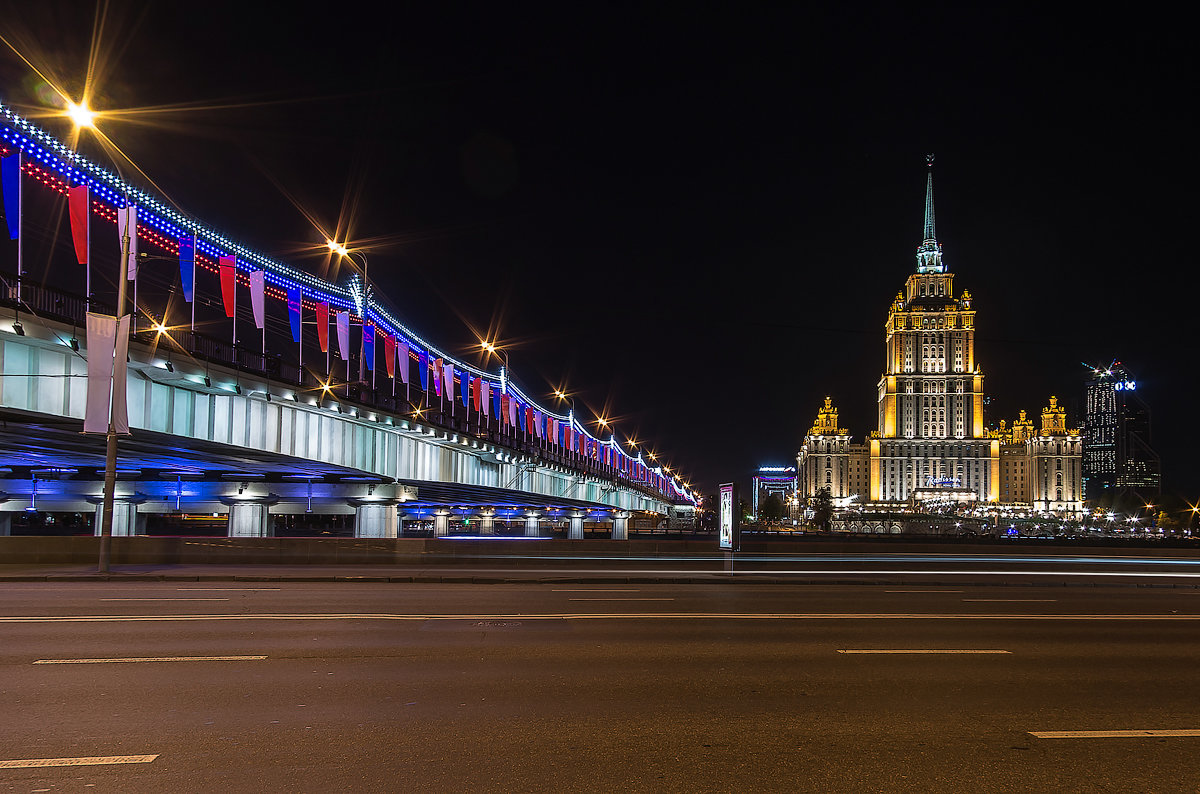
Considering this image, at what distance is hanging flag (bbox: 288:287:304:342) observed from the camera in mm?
42088

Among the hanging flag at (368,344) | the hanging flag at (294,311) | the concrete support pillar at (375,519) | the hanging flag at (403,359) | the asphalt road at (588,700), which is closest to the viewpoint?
the asphalt road at (588,700)

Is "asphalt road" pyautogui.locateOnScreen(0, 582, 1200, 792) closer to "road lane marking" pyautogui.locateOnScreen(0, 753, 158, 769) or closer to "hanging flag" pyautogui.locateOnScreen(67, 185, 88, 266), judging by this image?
"road lane marking" pyautogui.locateOnScreen(0, 753, 158, 769)

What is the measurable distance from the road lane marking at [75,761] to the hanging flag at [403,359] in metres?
48.3

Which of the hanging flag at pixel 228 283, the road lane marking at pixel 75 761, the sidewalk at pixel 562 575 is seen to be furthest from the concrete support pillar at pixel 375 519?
the road lane marking at pixel 75 761

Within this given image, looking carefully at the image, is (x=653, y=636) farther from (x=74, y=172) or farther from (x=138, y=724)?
(x=74, y=172)

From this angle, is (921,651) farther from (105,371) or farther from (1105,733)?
(105,371)

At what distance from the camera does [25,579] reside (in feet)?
69.6

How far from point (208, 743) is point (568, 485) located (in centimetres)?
8960

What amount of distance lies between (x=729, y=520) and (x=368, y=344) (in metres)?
30.5

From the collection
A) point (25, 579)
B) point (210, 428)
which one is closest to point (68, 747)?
point (25, 579)

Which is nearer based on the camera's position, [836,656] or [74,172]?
[836,656]

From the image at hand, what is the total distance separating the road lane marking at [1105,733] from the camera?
7.53 metres

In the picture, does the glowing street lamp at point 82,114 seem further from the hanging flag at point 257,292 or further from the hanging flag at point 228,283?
the hanging flag at point 257,292

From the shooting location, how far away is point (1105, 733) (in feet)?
25.1
